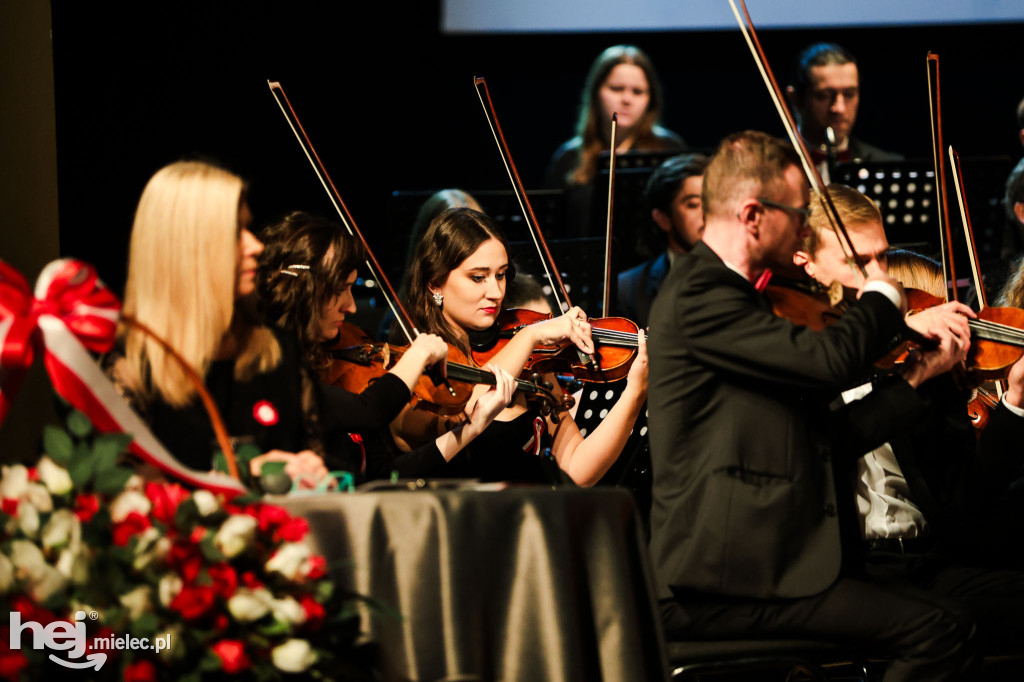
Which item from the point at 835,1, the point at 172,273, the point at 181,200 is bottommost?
the point at 172,273

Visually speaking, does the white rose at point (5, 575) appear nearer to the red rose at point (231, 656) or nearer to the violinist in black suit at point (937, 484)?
the red rose at point (231, 656)

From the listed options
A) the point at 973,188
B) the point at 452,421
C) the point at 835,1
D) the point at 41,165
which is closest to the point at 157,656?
the point at 452,421

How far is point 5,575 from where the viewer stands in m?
1.33

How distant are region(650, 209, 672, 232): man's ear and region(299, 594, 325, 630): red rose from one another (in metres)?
2.63

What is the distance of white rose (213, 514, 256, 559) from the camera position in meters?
1.41

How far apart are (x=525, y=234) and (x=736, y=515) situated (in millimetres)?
1994

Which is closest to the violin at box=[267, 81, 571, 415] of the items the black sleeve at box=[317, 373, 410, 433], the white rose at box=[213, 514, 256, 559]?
the black sleeve at box=[317, 373, 410, 433]

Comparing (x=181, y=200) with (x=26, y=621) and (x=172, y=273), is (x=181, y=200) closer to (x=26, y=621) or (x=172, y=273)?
(x=172, y=273)

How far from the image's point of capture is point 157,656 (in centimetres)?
137

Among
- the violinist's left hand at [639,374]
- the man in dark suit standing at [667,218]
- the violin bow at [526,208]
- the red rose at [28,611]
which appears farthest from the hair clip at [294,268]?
the man in dark suit standing at [667,218]

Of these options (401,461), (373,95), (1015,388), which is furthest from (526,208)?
(373,95)

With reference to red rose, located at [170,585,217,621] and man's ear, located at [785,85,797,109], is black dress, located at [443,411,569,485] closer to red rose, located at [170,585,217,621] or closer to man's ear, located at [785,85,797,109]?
red rose, located at [170,585,217,621]

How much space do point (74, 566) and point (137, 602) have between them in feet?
0.29

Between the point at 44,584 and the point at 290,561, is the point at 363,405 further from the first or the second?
the point at 44,584
